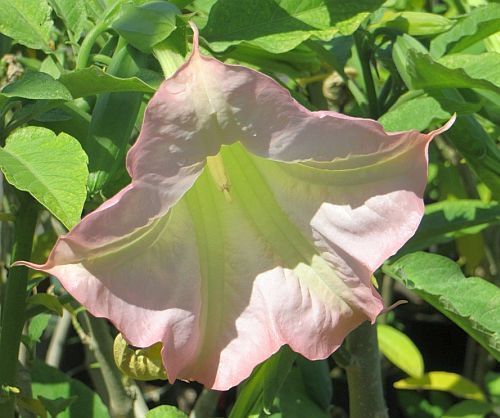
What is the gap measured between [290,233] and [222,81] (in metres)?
0.23

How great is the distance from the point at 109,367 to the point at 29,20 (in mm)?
593

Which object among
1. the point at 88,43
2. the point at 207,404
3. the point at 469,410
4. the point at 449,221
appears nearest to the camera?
the point at 88,43

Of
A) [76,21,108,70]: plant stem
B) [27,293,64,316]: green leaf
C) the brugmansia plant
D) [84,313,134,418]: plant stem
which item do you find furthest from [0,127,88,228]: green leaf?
[84,313,134,418]: plant stem

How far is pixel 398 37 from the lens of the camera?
42.3 inches

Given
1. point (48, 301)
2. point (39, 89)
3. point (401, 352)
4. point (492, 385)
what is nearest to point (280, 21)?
point (39, 89)

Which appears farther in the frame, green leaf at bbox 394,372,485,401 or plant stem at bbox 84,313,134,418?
green leaf at bbox 394,372,485,401

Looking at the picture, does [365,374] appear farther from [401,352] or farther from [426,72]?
[401,352]

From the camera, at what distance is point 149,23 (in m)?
0.77

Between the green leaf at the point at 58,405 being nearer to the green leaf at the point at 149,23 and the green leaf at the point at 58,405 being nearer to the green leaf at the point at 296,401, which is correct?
the green leaf at the point at 296,401

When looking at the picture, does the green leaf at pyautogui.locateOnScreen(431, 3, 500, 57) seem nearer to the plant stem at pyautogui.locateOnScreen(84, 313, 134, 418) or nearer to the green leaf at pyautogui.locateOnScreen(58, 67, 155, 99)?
the green leaf at pyautogui.locateOnScreen(58, 67, 155, 99)

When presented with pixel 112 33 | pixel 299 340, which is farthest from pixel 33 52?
pixel 299 340

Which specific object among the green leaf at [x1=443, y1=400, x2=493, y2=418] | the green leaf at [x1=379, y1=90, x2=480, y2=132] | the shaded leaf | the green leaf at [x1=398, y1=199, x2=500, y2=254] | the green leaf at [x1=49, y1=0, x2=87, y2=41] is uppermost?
the green leaf at [x1=49, y1=0, x2=87, y2=41]

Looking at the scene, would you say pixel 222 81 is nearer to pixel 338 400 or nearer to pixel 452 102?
pixel 452 102

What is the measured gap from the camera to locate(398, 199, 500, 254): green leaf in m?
1.21
